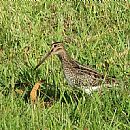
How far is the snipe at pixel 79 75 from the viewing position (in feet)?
18.5

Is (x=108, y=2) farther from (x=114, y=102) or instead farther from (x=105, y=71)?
(x=114, y=102)

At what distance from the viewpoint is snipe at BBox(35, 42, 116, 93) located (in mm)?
5652

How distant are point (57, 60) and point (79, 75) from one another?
85 centimetres

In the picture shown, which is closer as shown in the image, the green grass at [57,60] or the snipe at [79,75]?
the green grass at [57,60]

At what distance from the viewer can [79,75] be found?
5.85m

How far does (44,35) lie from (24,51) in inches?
20.8

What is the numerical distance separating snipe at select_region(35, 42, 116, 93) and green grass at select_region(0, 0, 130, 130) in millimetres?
94

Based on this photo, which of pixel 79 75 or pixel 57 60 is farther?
pixel 57 60

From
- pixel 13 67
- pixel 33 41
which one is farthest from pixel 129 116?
pixel 33 41

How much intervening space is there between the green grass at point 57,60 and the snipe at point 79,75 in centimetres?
9

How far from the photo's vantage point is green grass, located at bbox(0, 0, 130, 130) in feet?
16.7

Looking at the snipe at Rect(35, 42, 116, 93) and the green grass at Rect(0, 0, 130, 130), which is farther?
the snipe at Rect(35, 42, 116, 93)

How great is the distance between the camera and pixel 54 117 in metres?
5.06

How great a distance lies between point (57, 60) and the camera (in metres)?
6.66
